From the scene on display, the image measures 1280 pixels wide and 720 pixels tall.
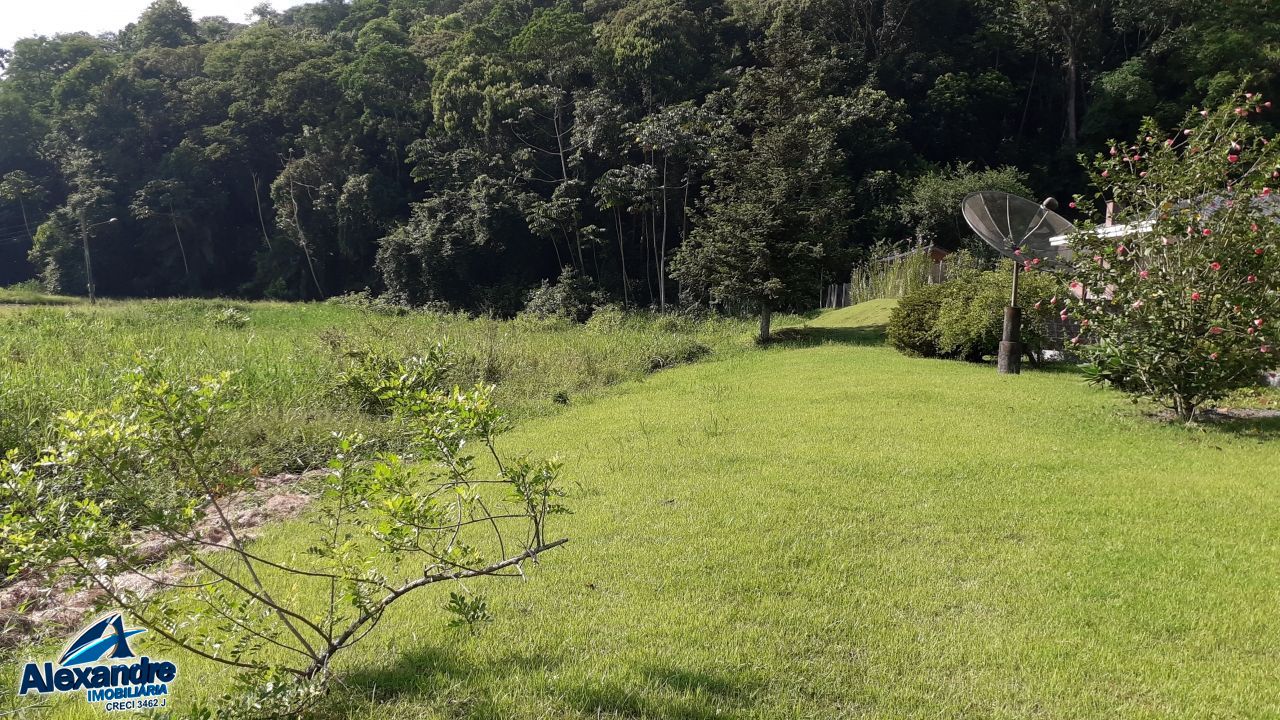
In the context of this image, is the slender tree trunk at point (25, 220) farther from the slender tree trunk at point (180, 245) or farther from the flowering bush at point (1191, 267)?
the flowering bush at point (1191, 267)

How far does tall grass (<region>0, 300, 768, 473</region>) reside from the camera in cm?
718

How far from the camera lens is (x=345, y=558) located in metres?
2.69

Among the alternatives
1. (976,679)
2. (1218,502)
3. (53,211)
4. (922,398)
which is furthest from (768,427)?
(53,211)

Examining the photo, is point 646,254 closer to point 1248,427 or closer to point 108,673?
point 1248,427

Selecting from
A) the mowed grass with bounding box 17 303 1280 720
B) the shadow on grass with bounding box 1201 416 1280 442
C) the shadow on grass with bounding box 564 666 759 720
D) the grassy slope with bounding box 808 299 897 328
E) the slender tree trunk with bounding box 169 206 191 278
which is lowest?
the shadow on grass with bounding box 1201 416 1280 442

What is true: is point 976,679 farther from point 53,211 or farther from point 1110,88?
point 53,211

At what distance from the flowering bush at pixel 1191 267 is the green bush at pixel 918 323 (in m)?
6.10

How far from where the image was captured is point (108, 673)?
2.59 meters

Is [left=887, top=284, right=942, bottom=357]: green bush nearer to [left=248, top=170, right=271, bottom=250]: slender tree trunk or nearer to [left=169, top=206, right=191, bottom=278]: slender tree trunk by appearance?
[left=248, top=170, right=271, bottom=250]: slender tree trunk

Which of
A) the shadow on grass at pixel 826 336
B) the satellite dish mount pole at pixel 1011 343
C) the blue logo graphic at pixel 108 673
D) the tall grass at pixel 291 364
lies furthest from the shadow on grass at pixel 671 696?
the shadow on grass at pixel 826 336

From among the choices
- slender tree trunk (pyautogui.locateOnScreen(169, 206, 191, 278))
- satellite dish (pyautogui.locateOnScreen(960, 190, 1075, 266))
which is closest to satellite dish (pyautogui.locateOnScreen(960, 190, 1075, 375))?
satellite dish (pyautogui.locateOnScreen(960, 190, 1075, 266))

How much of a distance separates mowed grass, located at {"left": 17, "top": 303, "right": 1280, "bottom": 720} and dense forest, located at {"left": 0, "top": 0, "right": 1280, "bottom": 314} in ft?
42.2

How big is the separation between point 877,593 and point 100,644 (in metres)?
3.31

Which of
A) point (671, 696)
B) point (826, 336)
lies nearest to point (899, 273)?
point (826, 336)
